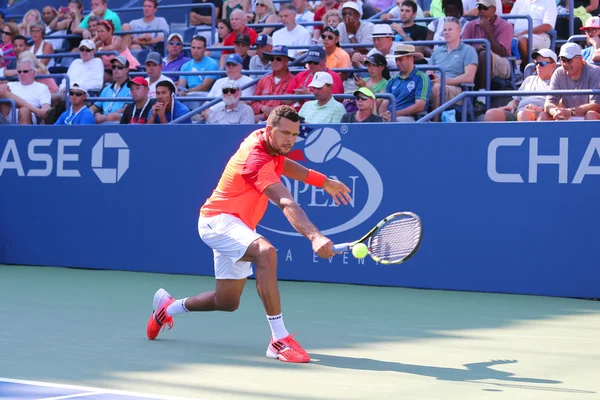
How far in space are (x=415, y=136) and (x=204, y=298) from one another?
163 inches

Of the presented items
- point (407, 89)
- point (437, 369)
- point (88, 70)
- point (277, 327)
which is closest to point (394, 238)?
point (437, 369)

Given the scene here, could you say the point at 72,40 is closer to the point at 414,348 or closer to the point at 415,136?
the point at 415,136

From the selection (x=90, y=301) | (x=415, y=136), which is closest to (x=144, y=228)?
(x=90, y=301)

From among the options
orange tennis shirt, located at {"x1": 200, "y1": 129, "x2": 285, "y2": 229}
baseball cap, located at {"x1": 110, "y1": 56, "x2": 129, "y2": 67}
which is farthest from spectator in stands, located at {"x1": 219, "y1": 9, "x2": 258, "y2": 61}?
orange tennis shirt, located at {"x1": 200, "y1": 129, "x2": 285, "y2": 229}

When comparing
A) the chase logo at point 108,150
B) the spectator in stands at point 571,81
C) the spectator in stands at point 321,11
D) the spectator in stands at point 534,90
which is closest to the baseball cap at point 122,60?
the chase logo at point 108,150

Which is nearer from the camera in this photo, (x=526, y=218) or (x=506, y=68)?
(x=526, y=218)

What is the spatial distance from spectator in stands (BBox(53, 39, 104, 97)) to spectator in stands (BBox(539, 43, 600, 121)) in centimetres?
699

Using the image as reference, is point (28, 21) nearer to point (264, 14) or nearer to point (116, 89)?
point (264, 14)

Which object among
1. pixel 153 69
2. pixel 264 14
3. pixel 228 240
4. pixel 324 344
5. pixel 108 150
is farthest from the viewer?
pixel 264 14

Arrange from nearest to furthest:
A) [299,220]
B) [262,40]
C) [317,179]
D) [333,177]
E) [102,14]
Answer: [299,220], [317,179], [333,177], [262,40], [102,14]

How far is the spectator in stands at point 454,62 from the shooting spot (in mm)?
11758

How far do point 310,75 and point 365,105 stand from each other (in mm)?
1655

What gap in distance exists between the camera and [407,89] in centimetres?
1138

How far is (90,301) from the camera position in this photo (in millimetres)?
9195
